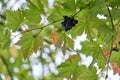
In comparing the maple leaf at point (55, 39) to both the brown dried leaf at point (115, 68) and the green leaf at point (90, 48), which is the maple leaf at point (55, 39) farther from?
the brown dried leaf at point (115, 68)

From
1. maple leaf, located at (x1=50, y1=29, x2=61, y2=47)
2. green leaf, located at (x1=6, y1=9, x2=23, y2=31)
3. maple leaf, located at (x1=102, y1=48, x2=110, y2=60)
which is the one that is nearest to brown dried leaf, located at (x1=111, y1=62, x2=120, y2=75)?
maple leaf, located at (x1=102, y1=48, x2=110, y2=60)

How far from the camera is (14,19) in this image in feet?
3.82

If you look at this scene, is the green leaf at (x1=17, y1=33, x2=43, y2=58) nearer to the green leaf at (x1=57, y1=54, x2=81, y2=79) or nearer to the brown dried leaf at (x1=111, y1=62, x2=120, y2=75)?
the green leaf at (x1=57, y1=54, x2=81, y2=79)

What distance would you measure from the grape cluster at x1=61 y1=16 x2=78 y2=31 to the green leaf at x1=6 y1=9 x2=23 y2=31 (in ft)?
0.47

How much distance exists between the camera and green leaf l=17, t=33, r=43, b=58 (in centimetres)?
120

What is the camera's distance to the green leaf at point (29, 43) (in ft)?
3.94

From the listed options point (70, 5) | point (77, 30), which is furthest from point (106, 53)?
point (70, 5)

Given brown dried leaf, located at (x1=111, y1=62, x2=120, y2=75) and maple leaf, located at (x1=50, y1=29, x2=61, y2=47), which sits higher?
maple leaf, located at (x1=50, y1=29, x2=61, y2=47)

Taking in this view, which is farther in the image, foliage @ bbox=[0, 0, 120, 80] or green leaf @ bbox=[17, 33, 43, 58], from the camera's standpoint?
green leaf @ bbox=[17, 33, 43, 58]

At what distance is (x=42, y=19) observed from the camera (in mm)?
1170

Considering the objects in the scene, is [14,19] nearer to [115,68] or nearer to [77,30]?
[77,30]

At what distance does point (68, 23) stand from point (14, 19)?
194mm

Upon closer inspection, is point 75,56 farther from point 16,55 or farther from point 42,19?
point 16,55

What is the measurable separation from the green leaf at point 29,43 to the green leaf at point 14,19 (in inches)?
2.2
